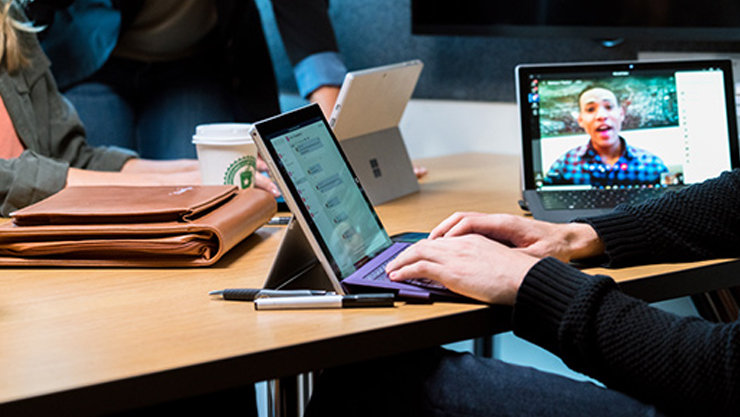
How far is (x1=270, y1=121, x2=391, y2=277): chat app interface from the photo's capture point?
83cm

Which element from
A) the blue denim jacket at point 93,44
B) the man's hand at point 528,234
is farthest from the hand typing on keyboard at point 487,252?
the blue denim jacket at point 93,44

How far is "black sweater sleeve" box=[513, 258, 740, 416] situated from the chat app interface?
190 mm

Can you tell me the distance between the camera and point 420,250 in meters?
0.80

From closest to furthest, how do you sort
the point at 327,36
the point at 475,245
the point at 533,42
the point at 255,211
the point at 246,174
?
the point at 475,245 → the point at 255,211 → the point at 246,174 → the point at 327,36 → the point at 533,42

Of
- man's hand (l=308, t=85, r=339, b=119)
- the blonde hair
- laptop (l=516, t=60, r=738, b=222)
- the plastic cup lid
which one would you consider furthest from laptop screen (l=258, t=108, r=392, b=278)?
man's hand (l=308, t=85, r=339, b=119)

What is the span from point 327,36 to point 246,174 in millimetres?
743

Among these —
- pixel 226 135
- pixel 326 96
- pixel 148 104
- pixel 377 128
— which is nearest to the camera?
pixel 226 135

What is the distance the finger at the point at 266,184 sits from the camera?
120 cm

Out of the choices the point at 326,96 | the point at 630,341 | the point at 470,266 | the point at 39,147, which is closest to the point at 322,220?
the point at 470,266

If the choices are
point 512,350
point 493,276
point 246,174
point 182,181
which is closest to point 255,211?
point 246,174

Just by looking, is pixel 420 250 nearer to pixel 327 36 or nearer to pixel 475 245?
pixel 475 245

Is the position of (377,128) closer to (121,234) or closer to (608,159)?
(608,159)

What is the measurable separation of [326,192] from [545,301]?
0.83ft

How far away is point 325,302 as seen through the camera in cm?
77
